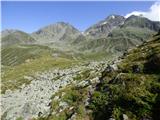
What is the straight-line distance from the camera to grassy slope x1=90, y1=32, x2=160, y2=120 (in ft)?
103

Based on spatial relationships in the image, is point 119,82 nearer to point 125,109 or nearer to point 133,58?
point 125,109

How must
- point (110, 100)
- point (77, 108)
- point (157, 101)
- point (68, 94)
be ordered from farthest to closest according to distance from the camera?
point (68, 94), point (77, 108), point (110, 100), point (157, 101)

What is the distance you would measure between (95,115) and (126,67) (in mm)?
8914

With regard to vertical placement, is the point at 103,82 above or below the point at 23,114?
above

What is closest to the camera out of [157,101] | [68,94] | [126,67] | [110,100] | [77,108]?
[157,101]

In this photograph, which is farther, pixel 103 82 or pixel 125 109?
pixel 103 82

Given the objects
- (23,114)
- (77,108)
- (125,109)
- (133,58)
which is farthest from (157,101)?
(23,114)

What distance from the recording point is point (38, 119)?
43.2 metres

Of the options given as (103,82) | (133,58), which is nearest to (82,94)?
(103,82)

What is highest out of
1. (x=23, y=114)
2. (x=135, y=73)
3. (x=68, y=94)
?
(x=135, y=73)

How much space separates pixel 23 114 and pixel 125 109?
64.5ft

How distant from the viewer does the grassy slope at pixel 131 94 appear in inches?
1232

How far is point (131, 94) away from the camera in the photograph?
108ft

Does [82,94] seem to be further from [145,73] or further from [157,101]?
[157,101]
